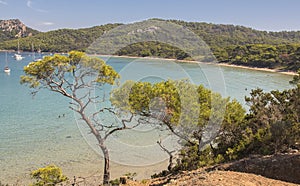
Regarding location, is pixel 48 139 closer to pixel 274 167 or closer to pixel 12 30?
pixel 274 167

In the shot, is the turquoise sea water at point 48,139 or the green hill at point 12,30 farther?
the green hill at point 12,30

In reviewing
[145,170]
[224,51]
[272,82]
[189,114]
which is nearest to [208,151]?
[189,114]

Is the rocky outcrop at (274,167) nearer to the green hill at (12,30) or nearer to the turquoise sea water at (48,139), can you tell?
the turquoise sea water at (48,139)

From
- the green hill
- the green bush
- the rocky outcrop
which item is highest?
the green hill

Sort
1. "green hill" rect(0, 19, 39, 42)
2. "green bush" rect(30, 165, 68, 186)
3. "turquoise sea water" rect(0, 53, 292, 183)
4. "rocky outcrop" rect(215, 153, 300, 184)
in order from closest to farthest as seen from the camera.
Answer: "rocky outcrop" rect(215, 153, 300, 184) < "green bush" rect(30, 165, 68, 186) < "turquoise sea water" rect(0, 53, 292, 183) < "green hill" rect(0, 19, 39, 42)

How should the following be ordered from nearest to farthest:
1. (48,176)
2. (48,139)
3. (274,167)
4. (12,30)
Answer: (274,167) < (48,176) < (48,139) < (12,30)

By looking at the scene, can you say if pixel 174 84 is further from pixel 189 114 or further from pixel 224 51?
pixel 224 51

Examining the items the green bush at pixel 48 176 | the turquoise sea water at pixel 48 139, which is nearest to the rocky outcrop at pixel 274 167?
the green bush at pixel 48 176

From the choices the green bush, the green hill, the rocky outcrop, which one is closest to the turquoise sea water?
the green bush

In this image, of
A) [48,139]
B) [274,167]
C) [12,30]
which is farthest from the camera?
[12,30]

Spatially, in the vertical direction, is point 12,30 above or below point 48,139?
above

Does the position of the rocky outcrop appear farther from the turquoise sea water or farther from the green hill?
the green hill

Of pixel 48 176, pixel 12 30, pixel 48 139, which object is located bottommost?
pixel 48 139

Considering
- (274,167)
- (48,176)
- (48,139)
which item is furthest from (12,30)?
(274,167)
